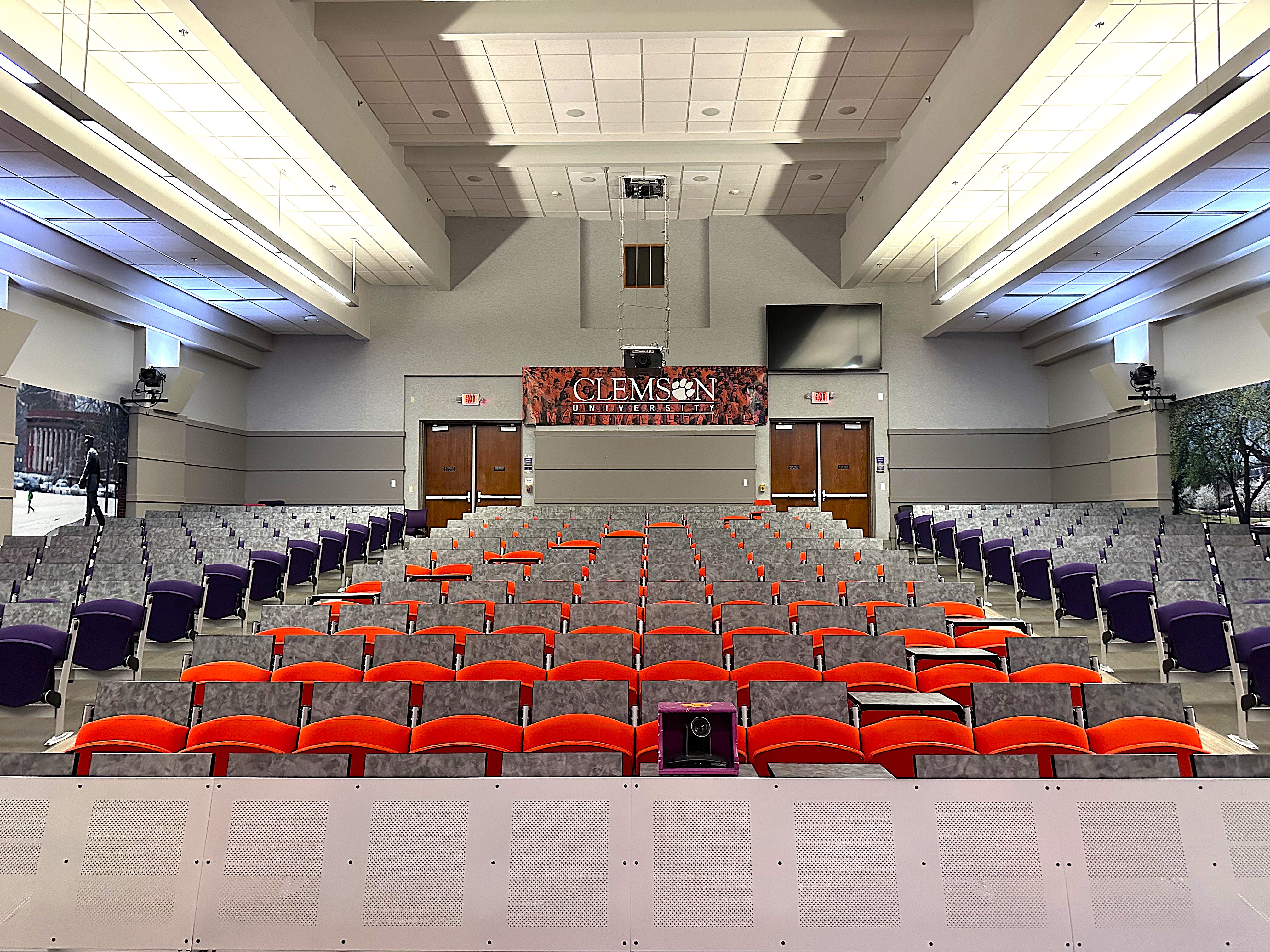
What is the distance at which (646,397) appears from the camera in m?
17.6

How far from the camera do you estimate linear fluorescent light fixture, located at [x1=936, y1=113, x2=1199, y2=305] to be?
697 cm

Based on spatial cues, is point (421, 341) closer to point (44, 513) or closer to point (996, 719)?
point (44, 513)

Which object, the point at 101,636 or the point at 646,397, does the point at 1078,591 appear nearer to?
the point at 101,636

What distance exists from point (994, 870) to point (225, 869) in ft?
8.10

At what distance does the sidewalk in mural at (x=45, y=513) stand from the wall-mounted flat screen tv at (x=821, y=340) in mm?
11742

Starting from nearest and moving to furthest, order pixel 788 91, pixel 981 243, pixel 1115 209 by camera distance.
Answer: pixel 1115 209, pixel 788 91, pixel 981 243

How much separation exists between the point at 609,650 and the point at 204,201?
23.9ft

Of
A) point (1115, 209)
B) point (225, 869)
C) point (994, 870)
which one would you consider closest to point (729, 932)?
point (994, 870)

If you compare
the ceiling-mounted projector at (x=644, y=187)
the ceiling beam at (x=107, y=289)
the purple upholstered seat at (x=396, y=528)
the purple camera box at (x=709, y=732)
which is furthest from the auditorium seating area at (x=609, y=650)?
the ceiling-mounted projector at (x=644, y=187)

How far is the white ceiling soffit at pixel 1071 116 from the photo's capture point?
→ 26.5 feet

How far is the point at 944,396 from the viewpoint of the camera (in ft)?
57.8

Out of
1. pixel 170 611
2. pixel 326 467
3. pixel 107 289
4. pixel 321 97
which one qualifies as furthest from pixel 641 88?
pixel 326 467

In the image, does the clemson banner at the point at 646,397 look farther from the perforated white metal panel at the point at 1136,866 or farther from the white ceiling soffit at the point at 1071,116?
the perforated white metal panel at the point at 1136,866

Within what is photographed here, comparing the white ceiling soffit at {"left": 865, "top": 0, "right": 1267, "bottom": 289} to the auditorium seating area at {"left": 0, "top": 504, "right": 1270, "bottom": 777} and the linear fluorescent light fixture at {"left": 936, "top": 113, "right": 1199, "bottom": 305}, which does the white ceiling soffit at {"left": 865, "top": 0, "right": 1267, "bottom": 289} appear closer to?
the linear fluorescent light fixture at {"left": 936, "top": 113, "right": 1199, "bottom": 305}
